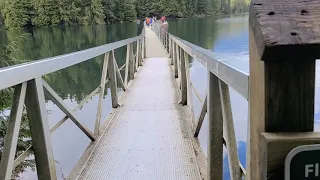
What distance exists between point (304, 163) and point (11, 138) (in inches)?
50.3

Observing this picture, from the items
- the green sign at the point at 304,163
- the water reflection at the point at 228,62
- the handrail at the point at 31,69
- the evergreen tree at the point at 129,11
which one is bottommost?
the water reflection at the point at 228,62

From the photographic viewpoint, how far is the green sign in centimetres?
76

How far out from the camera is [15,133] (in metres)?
1.58

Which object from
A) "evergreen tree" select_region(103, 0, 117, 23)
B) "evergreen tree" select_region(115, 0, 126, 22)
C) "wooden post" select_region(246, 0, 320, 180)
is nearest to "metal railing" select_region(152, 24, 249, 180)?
"wooden post" select_region(246, 0, 320, 180)

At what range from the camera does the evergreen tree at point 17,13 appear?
217ft

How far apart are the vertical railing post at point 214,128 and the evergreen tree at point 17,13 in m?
69.9

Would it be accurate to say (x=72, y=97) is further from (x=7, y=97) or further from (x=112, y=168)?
(x=112, y=168)

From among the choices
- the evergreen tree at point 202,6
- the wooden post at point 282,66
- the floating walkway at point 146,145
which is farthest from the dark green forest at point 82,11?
the wooden post at point 282,66

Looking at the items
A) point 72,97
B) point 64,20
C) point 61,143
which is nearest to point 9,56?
point 61,143

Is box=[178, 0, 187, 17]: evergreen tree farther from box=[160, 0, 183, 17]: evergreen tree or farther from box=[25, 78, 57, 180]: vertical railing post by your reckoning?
box=[25, 78, 57, 180]: vertical railing post

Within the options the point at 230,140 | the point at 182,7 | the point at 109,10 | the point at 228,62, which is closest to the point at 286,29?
the point at 228,62

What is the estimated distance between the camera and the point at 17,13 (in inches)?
2736

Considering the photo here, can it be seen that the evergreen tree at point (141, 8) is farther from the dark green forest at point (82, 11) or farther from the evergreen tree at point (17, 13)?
the evergreen tree at point (17, 13)

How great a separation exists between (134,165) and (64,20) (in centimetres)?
7772
